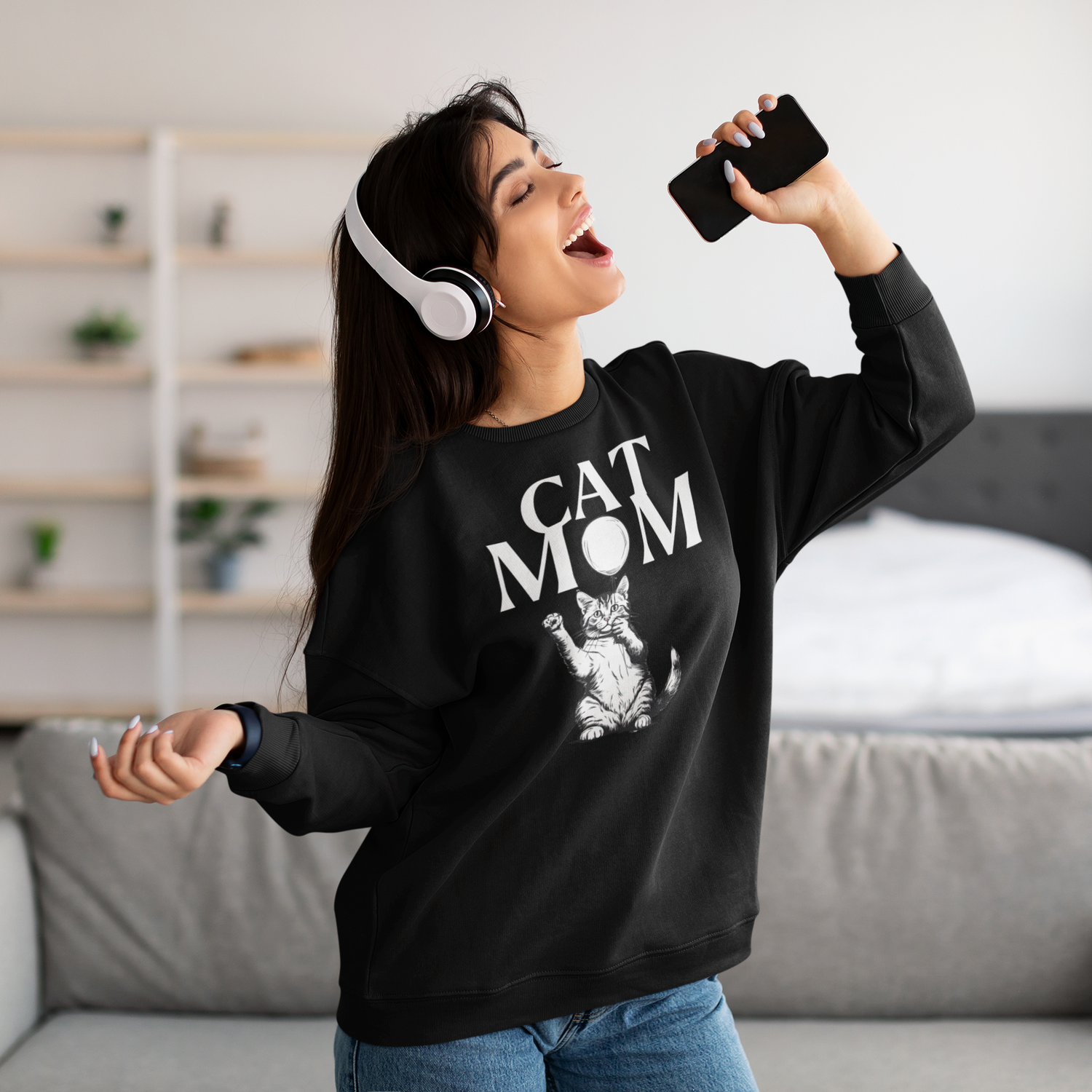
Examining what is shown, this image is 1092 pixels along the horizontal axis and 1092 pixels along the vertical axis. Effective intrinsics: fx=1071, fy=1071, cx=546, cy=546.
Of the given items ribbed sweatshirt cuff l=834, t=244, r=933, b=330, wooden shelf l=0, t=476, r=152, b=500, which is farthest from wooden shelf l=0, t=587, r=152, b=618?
ribbed sweatshirt cuff l=834, t=244, r=933, b=330

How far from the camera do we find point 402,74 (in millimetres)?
4160

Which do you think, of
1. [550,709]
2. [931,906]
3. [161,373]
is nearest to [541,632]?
[550,709]

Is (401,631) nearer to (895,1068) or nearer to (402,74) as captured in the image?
(895,1068)

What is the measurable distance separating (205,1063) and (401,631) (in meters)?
0.84

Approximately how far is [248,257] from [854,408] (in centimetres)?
345

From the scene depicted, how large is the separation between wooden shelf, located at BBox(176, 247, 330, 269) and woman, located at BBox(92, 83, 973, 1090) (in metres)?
3.22

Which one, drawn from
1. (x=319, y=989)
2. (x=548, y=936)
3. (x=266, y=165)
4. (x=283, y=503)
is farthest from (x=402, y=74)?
(x=548, y=936)

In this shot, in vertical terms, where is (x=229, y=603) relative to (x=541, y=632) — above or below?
below

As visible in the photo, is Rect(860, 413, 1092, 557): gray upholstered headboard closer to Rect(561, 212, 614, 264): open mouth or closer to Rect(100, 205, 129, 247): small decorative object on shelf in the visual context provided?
Rect(100, 205, 129, 247): small decorative object on shelf

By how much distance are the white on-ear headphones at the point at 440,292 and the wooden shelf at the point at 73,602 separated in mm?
3507

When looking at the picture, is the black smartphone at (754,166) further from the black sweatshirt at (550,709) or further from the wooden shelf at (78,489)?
the wooden shelf at (78,489)

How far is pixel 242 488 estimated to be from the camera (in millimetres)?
4039

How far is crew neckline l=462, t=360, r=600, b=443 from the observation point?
0.93 meters

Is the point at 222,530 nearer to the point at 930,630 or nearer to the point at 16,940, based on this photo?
the point at 930,630
